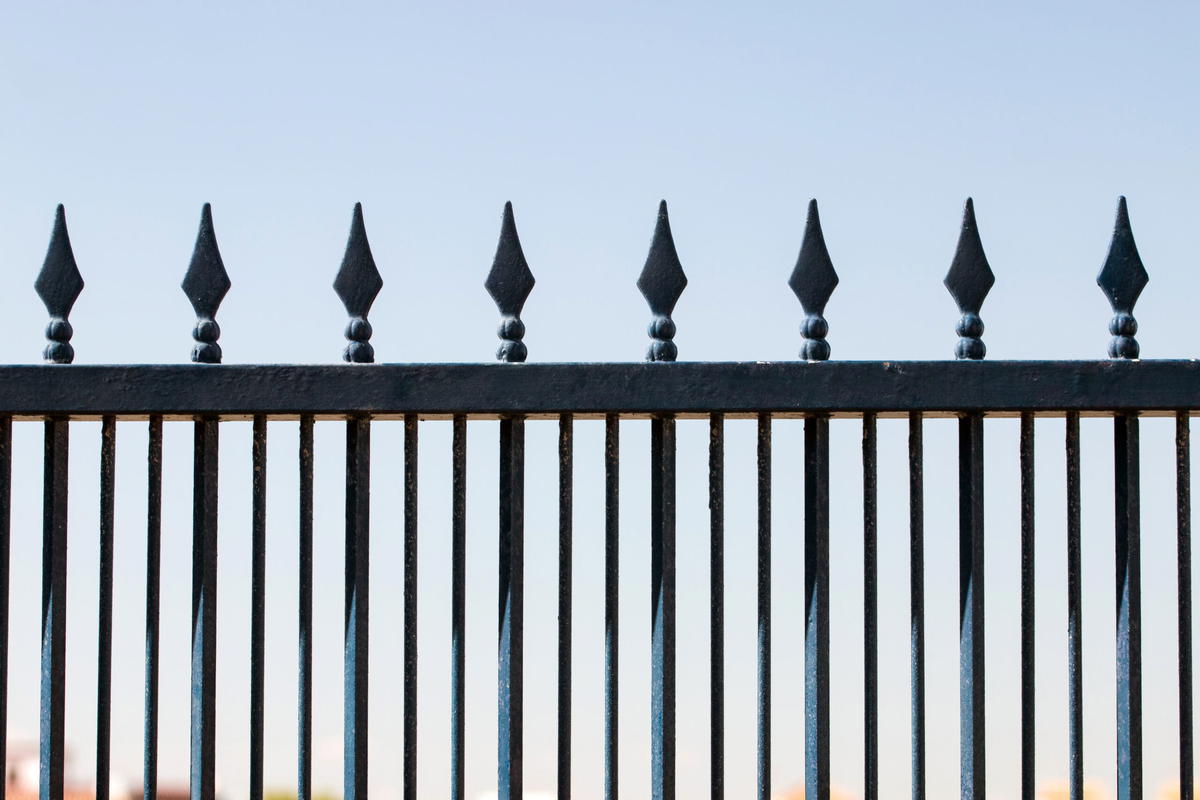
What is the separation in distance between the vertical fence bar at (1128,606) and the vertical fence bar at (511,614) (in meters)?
1.62

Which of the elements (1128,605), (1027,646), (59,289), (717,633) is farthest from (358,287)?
(1128,605)

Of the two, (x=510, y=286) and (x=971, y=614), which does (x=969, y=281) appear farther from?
(x=510, y=286)

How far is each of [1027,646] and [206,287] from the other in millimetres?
2431

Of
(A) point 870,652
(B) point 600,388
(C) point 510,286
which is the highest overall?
(C) point 510,286

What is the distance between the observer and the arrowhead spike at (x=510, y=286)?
4.22 meters

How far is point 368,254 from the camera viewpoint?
14.3 ft

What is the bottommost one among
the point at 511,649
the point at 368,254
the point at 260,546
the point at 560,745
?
the point at 560,745

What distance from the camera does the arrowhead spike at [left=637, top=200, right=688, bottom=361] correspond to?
4230 millimetres

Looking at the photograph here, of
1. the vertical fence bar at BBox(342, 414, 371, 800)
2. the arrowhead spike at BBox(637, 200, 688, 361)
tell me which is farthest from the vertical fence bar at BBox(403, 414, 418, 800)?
the arrowhead spike at BBox(637, 200, 688, 361)

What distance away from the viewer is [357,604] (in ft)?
13.7

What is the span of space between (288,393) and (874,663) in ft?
5.59

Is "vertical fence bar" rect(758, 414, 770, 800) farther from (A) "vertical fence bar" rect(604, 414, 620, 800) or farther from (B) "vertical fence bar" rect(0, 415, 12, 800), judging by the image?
(B) "vertical fence bar" rect(0, 415, 12, 800)

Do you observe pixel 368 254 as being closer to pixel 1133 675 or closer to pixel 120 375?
pixel 120 375

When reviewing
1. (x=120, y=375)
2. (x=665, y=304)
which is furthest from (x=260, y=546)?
(x=665, y=304)
